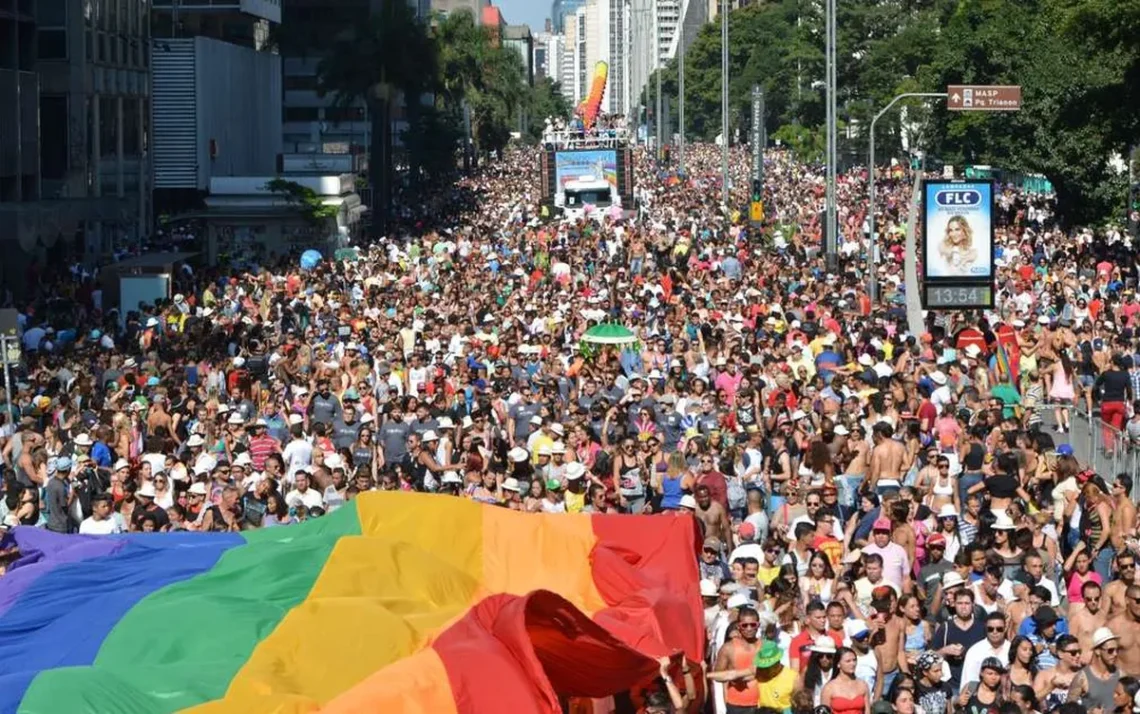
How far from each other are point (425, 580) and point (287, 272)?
3092 cm

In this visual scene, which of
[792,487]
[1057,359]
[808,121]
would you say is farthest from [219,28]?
[792,487]

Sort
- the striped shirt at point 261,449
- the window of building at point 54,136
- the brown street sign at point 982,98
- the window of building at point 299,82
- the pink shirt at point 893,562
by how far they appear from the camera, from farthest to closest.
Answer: the window of building at point 299,82, the window of building at point 54,136, the brown street sign at point 982,98, the striped shirt at point 261,449, the pink shirt at point 893,562

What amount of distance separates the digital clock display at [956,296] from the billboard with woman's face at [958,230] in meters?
0.12

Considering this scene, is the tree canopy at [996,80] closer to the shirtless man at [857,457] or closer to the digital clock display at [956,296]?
the digital clock display at [956,296]

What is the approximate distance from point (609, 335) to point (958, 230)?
198 inches

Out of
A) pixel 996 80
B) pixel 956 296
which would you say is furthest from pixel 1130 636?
pixel 996 80

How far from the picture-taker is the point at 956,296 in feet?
95.5

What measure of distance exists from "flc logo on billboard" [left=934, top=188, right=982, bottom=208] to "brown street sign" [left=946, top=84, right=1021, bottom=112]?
58.3 feet

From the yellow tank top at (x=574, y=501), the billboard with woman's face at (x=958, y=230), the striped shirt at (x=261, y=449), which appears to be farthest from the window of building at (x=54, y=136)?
the yellow tank top at (x=574, y=501)

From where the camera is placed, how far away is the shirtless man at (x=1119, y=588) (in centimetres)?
1338

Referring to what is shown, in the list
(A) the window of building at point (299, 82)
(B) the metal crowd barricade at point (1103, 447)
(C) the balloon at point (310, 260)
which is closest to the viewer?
(B) the metal crowd barricade at point (1103, 447)

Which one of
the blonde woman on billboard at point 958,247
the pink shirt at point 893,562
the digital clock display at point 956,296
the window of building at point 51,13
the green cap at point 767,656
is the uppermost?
the window of building at point 51,13

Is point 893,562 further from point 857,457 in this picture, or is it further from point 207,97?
point 207,97

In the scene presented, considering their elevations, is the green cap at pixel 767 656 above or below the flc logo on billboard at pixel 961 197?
below
